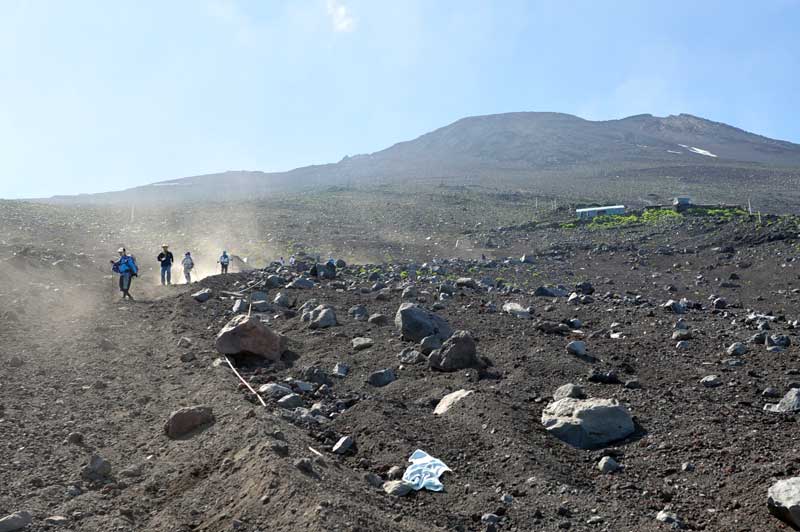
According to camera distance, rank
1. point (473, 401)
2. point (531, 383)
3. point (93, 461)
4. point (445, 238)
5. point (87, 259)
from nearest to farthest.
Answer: point (93, 461) → point (473, 401) → point (531, 383) → point (87, 259) → point (445, 238)

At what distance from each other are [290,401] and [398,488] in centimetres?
218

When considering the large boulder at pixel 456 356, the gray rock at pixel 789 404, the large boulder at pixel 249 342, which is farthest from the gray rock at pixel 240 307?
the gray rock at pixel 789 404

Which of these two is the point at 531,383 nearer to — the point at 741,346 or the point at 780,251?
the point at 741,346

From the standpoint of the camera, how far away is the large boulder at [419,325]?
365 inches

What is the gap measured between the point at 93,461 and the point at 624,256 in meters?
19.0

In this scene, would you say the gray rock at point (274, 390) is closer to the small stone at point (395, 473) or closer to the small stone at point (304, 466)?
the small stone at point (395, 473)

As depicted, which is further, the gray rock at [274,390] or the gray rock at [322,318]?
the gray rock at [322,318]

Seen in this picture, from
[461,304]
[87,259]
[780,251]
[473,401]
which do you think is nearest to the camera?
[473,401]

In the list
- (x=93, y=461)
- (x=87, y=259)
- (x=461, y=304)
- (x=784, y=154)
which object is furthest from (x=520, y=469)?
(x=784, y=154)

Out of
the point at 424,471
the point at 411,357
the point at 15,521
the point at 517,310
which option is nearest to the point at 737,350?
the point at 517,310

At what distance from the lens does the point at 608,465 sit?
567 centimetres

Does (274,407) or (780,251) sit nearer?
(274,407)

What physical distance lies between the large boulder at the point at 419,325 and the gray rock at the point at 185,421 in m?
3.51

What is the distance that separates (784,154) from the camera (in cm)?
9856
